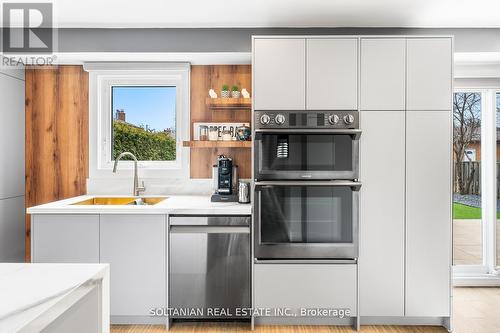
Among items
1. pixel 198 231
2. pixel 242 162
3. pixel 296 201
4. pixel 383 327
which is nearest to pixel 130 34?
pixel 242 162

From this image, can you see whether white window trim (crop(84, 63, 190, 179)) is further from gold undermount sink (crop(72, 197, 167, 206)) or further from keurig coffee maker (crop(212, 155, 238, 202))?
keurig coffee maker (crop(212, 155, 238, 202))

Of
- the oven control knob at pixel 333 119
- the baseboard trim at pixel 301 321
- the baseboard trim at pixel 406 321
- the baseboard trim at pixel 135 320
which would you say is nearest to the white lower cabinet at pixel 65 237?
the baseboard trim at pixel 135 320

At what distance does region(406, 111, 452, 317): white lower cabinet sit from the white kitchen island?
214 cm

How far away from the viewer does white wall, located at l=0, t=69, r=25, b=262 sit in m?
3.04

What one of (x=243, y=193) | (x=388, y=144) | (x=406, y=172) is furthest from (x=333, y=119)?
(x=243, y=193)

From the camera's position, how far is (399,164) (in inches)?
102

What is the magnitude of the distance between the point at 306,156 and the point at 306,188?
0.75ft

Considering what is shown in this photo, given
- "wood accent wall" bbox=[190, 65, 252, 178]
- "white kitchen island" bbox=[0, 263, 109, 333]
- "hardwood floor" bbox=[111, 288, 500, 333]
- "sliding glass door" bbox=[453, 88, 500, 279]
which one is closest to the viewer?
"white kitchen island" bbox=[0, 263, 109, 333]

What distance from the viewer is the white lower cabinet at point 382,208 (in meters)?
2.58

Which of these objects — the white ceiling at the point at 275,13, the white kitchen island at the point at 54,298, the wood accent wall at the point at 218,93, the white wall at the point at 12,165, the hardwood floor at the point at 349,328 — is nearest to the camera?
the white kitchen island at the point at 54,298

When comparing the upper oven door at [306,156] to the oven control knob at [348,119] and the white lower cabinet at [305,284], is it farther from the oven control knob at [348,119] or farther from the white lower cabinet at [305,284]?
the white lower cabinet at [305,284]

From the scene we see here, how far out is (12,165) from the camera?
316 cm

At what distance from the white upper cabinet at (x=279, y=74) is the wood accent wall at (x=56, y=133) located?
171 cm

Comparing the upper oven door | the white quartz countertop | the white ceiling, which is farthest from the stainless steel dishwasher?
the white ceiling
